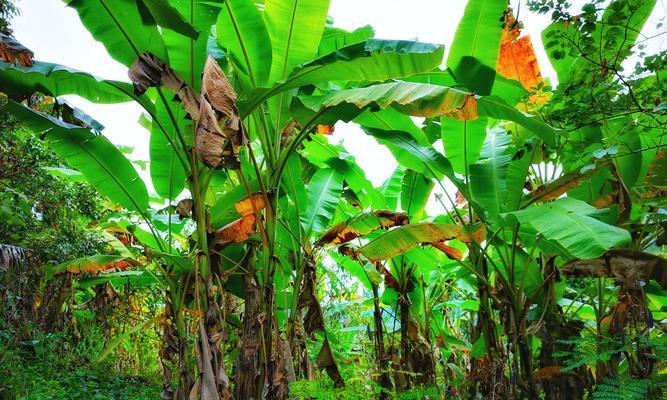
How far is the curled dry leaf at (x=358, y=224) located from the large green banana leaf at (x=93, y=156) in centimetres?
133

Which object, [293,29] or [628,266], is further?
[293,29]

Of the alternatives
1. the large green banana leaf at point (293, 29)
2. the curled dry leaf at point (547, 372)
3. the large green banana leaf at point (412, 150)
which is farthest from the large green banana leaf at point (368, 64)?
the curled dry leaf at point (547, 372)

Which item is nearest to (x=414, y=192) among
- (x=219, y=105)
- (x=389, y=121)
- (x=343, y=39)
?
(x=389, y=121)

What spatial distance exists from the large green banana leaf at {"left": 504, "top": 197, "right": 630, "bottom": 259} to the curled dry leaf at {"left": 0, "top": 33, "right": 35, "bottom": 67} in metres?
2.69

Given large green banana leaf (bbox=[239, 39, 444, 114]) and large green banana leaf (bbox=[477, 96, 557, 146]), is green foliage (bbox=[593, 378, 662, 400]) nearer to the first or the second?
large green banana leaf (bbox=[477, 96, 557, 146])

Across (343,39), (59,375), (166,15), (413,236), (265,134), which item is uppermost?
(343,39)

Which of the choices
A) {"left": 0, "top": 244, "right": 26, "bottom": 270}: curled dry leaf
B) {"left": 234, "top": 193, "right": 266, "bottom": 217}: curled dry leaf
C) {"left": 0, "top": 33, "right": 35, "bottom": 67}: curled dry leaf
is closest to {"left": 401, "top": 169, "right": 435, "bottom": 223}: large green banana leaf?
{"left": 234, "top": 193, "right": 266, "bottom": 217}: curled dry leaf

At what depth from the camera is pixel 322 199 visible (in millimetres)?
3891

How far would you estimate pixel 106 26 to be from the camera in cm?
266

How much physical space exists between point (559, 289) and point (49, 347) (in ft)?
15.7

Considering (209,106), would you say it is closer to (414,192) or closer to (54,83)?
(54,83)

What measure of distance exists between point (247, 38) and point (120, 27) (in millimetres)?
673

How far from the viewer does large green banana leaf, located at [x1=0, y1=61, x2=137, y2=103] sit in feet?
8.71

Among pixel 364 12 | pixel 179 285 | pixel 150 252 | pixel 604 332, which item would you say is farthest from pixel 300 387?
pixel 364 12
